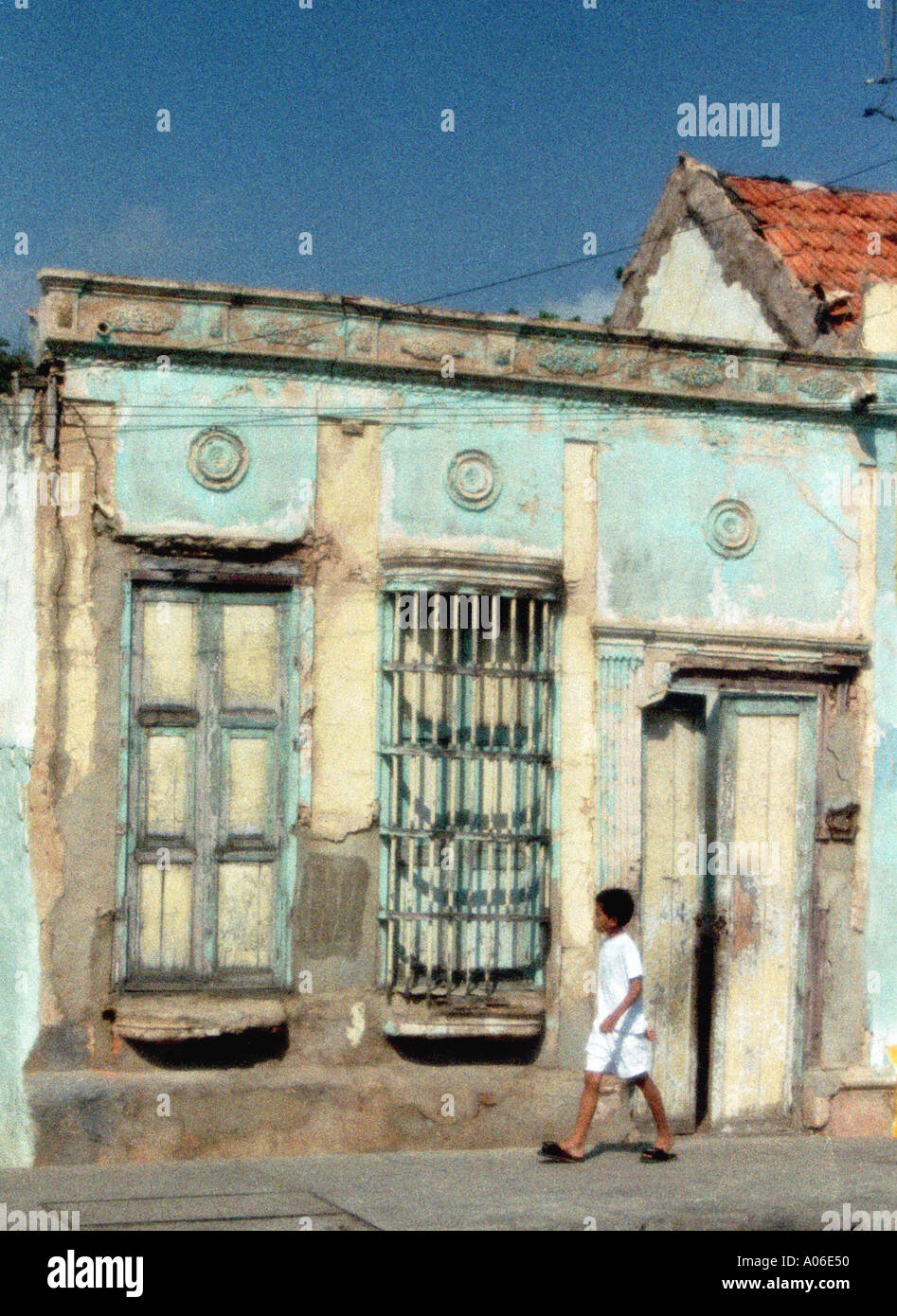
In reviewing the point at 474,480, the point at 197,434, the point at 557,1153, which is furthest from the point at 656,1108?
the point at 197,434

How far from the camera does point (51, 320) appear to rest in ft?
29.9

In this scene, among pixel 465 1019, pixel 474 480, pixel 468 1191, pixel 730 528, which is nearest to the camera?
pixel 468 1191

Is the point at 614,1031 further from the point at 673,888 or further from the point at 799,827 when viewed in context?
the point at 799,827

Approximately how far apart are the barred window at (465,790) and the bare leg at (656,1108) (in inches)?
41.1

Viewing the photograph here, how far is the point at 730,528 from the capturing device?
10.4 meters

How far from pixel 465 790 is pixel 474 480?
1654 millimetres

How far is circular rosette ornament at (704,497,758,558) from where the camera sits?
10.4 m

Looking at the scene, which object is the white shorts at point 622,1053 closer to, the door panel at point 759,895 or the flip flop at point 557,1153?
the flip flop at point 557,1153

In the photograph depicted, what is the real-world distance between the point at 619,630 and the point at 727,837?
53.8 inches

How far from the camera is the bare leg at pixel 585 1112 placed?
29.0 ft

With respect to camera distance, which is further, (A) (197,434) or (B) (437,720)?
(B) (437,720)

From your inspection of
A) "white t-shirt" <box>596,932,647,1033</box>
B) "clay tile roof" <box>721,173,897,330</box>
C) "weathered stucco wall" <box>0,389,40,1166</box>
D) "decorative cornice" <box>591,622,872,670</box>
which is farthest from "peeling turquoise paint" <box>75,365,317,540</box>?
"clay tile roof" <box>721,173,897,330</box>
